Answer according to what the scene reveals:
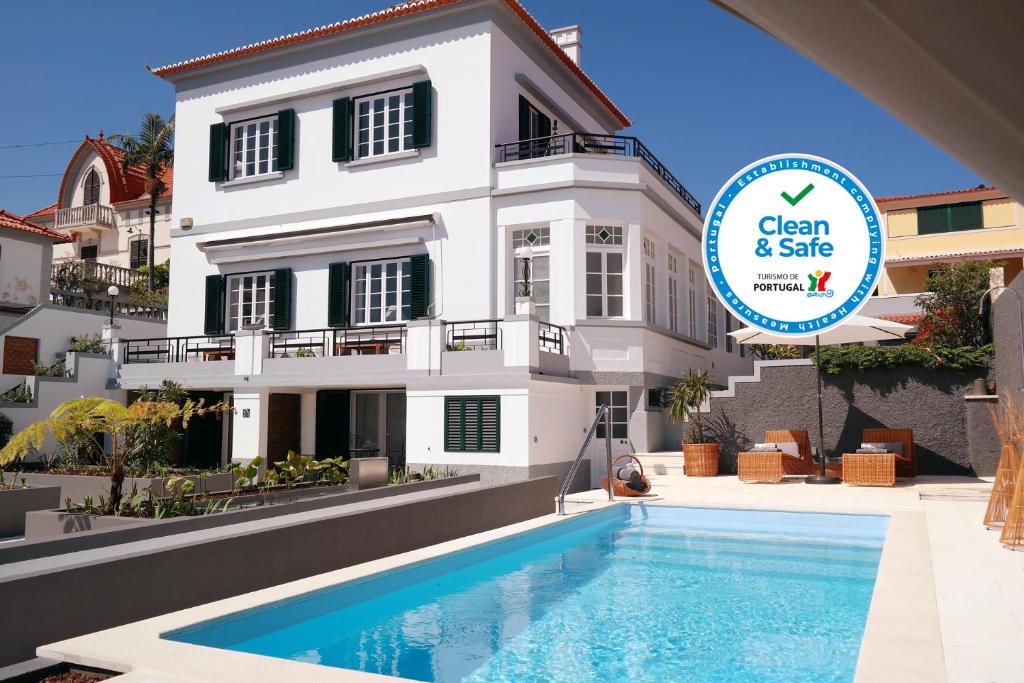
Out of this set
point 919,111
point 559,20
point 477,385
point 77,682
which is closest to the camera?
point 919,111

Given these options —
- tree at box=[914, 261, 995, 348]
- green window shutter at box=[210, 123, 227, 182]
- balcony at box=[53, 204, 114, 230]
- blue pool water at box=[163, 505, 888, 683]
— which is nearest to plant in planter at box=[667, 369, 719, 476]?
tree at box=[914, 261, 995, 348]

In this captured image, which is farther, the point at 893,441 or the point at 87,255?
the point at 87,255

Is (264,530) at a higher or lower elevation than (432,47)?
lower

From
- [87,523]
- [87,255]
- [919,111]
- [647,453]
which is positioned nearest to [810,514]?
[647,453]

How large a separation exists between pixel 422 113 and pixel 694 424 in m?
9.44

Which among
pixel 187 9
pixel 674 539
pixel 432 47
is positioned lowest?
pixel 674 539

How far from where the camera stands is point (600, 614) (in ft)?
24.0

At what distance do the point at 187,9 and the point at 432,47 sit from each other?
6.24 m

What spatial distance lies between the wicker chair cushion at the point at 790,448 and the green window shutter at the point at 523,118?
9548 mm

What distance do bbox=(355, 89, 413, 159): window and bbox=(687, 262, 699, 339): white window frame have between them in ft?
27.9

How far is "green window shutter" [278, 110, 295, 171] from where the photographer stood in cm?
2067

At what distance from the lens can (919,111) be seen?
1.30 m

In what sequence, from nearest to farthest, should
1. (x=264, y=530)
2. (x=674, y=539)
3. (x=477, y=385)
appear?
(x=264, y=530), (x=674, y=539), (x=477, y=385)

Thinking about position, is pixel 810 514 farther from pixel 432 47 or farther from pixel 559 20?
pixel 559 20
